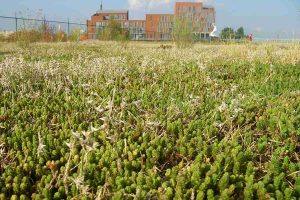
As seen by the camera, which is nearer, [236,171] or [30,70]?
[236,171]

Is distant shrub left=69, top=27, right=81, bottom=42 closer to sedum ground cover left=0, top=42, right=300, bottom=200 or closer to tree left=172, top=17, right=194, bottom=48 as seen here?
tree left=172, top=17, right=194, bottom=48

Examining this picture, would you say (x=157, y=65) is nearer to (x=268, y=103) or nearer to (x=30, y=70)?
(x=30, y=70)

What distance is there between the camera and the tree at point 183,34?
2175 centimetres

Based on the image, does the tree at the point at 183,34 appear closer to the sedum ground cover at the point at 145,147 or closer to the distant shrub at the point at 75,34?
the distant shrub at the point at 75,34

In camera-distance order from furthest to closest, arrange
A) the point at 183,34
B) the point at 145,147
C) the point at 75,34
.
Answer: the point at 75,34 → the point at 183,34 → the point at 145,147

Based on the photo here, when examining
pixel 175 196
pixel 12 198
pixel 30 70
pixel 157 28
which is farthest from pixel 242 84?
pixel 157 28

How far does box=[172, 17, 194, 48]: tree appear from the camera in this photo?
71.4ft

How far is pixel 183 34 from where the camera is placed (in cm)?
2177

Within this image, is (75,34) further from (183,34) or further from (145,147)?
(145,147)

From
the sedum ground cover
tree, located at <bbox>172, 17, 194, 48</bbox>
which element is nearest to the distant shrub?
tree, located at <bbox>172, 17, 194, 48</bbox>

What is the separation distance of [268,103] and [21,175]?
3452 millimetres

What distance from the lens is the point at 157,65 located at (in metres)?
8.37

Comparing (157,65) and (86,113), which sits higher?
(157,65)

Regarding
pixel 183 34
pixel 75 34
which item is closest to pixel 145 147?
pixel 183 34
